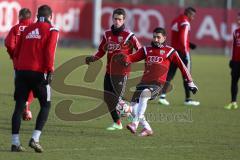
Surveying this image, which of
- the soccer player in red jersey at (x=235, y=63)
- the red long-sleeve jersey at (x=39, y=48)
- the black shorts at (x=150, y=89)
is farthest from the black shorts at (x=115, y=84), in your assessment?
the soccer player in red jersey at (x=235, y=63)

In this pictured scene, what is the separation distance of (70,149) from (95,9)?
29.9 meters

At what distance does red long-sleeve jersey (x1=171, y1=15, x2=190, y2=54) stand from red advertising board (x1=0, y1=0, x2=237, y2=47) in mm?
21345

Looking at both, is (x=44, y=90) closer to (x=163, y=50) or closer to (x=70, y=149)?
(x=70, y=149)

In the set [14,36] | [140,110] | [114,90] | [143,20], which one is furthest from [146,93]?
[143,20]

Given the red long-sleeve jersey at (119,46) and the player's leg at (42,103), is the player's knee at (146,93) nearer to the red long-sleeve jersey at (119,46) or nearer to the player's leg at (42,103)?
the red long-sleeve jersey at (119,46)

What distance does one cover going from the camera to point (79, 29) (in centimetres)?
4112

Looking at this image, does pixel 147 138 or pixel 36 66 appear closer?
pixel 36 66

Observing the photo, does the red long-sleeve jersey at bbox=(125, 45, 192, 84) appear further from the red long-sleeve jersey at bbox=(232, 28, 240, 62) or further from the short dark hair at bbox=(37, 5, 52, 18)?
the red long-sleeve jersey at bbox=(232, 28, 240, 62)

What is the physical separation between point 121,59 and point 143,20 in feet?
92.1

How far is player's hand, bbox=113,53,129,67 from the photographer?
44.0 feet

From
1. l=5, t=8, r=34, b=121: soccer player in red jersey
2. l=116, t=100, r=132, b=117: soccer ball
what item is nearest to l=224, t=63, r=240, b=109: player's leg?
l=116, t=100, r=132, b=117: soccer ball

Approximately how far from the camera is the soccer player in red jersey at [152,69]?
1329 centimetres

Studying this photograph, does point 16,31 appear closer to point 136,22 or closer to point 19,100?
point 19,100

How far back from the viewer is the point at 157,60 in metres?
13.4
